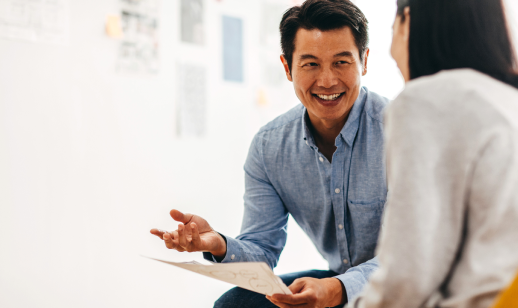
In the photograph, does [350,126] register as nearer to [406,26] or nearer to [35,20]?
[406,26]

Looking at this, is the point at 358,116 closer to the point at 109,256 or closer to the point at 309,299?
the point at 309,299

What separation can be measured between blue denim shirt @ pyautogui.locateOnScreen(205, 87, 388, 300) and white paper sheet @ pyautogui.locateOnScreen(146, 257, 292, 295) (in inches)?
11.7

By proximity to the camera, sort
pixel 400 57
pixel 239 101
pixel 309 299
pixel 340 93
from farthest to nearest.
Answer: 1. pixel 239 101
2. pixel 340 93
3. pixel 309 299
4. pixel 400 57

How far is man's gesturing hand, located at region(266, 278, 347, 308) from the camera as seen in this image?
796 millimetres

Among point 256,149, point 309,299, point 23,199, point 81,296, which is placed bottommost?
point 81,296

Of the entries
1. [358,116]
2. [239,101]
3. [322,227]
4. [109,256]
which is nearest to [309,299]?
[322,227]

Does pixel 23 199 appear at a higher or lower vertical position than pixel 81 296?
higher

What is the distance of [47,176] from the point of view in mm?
1275

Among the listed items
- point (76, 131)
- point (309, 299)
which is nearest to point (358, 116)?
point (309, 299)

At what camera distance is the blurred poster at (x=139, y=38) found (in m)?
1.41

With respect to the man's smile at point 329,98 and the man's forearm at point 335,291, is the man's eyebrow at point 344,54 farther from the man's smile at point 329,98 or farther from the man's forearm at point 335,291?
the man's forearm at point 335,291

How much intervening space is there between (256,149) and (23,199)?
2.27 feet

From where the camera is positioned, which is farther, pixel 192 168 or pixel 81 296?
pixel 192 168

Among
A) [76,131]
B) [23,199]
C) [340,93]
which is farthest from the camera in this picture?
[76,131]
